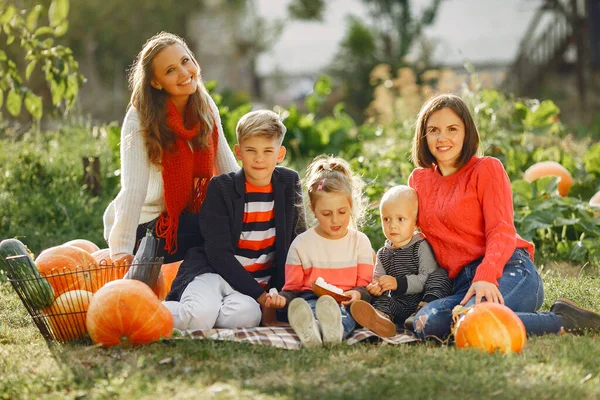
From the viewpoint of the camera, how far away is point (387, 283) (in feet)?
13.2

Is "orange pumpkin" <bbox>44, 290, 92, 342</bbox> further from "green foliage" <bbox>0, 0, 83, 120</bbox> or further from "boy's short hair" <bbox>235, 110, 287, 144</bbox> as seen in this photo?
"green foliage" <bbox>0, 0, 83, 120</bbox>

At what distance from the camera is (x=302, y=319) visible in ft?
12.0

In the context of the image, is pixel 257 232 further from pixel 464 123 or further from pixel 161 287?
pixel 464 123

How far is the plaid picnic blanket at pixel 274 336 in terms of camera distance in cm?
367

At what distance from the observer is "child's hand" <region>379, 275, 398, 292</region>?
4.03 m

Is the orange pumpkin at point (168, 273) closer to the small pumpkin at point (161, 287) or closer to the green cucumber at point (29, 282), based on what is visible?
the small pumpkin at point (161, 287)

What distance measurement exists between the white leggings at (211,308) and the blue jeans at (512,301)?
32.9 inches

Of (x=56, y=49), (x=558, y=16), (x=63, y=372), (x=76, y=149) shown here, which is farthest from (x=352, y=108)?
(x=63, y=372)

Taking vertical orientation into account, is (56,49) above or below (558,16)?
below

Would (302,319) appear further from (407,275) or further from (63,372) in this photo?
(63,372)

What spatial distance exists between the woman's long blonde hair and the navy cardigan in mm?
405

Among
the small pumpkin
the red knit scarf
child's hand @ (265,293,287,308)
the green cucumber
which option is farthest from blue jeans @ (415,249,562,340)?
the green cucumber

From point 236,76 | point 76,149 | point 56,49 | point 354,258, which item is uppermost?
point 236,76

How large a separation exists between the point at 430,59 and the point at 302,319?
16252mm
